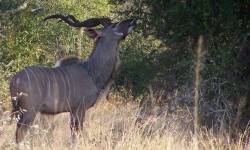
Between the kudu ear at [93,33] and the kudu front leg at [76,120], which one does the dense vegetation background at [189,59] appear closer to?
the kudu ear at [93,33]

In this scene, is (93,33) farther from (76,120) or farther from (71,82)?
(76,120)

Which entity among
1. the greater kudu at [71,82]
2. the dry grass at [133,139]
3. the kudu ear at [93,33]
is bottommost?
the dry grass at [133,139]

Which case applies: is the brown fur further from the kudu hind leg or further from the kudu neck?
the kudu hind leg

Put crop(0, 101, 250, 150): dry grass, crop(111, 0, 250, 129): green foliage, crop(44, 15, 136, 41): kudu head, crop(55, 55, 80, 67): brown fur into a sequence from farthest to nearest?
1. crop(44, 15, 136, 41): kudu head
2. crop(55, 55, 80, 67): brown fur
3. crop(111, 0, 250, 129): green foliage
4. crop(0, 101, 250, 150): dry grass

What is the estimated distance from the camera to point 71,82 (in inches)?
260

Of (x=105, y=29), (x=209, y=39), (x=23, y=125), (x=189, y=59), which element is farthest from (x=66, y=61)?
(x=209, y=39)

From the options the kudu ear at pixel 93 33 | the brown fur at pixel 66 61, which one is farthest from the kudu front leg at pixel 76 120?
the kudu ear at pixel 93 33

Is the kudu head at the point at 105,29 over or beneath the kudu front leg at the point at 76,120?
over

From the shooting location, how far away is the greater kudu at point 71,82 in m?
5.88

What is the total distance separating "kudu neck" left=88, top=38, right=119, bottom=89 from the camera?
278 inches

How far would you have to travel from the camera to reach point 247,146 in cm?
522

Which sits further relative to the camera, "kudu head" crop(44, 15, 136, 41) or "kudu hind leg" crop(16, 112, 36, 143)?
"kudu head" crop(44, 15, 136, 41)

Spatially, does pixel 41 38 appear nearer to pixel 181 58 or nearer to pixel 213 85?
pixel 181 58

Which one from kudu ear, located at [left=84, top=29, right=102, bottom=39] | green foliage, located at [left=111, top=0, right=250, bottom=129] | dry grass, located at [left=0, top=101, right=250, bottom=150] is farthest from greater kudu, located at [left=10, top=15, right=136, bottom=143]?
green foliage, located at [left=111, top=0, right=250, bottom=129]
